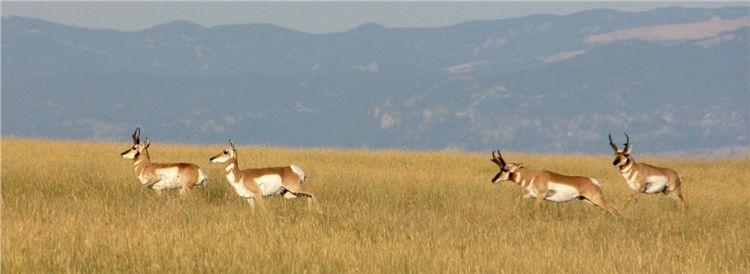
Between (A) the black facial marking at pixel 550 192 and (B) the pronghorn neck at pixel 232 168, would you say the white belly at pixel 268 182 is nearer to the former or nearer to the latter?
(B) the pronghorn neck at pixel 232 168

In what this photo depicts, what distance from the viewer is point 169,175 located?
14852 mm

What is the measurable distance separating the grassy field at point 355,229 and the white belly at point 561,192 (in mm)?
273

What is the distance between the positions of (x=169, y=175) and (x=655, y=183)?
27.1 ft

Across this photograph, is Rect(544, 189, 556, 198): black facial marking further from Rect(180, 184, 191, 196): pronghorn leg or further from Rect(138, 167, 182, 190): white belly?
Rect(138, 167, 182, 190): white belly

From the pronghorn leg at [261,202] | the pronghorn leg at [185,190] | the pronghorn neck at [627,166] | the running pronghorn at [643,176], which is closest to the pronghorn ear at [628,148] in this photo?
the running pronghorn at [643,176]

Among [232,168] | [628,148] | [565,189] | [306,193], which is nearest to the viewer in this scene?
[232,168]

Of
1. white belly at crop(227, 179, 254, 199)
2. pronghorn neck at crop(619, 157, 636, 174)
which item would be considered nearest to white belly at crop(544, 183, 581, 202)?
pronghorn neck at crop(619, 157, 636, 174)

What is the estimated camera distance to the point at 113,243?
1048cm

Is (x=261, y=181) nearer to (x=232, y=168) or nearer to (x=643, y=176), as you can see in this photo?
(x=232, y=168)

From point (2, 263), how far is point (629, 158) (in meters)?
11.2

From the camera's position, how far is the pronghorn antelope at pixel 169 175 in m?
14.7

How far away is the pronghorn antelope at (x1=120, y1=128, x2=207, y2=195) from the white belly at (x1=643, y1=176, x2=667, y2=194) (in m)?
7.60

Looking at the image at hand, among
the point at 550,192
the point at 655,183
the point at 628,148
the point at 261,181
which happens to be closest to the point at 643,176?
the point at 655,183

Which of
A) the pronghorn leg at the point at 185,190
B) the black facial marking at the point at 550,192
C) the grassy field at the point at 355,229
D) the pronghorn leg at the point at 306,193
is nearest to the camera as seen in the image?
the grassy field at the point at 355,229
